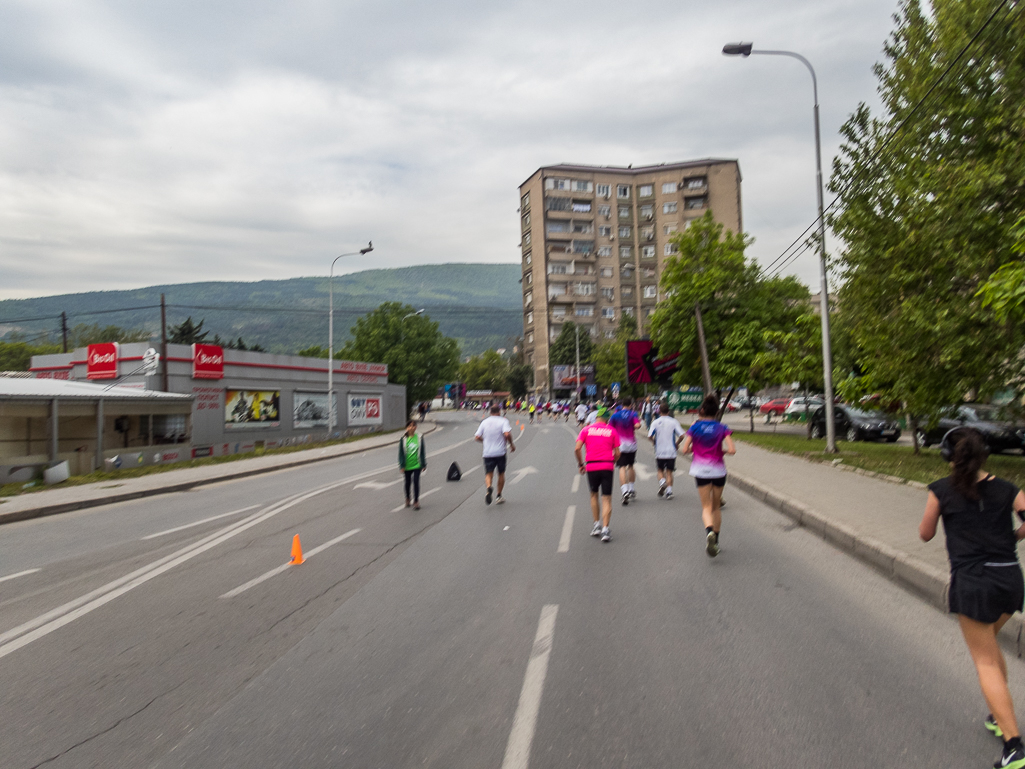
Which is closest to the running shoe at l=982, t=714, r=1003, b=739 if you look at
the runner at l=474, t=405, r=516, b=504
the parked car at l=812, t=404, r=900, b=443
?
the runner at l=474, t=405, r=516, b=504

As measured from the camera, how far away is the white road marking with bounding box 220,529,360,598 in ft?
22.8

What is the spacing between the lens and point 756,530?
31.9 ft

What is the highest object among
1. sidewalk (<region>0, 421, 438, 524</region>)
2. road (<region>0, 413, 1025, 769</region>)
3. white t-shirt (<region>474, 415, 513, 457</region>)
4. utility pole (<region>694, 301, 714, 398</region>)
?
utility pole (<region>694, 301, 714, 398</region>)

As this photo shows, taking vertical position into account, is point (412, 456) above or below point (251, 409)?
below

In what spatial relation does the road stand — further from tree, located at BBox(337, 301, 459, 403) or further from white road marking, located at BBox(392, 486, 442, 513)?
tree, located at BBox(337, 301, 459, 403)

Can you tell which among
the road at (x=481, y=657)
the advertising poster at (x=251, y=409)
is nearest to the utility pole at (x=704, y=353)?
the road at (x=481, y=657)

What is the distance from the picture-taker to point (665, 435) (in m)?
12.5

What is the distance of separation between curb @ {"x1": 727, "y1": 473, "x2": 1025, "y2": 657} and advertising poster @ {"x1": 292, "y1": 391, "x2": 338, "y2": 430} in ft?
112

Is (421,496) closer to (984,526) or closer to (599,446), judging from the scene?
(599,446)

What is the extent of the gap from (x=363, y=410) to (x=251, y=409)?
42.6ft

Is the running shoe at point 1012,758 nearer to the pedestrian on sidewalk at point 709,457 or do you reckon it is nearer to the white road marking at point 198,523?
the pedestrian on sidewalk at point 709,457

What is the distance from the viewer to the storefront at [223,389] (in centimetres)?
3222

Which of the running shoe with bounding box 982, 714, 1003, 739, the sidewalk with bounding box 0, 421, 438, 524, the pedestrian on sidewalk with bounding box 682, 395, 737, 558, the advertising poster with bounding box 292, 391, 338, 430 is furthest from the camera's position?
the advertising poster with bounding box 292, 391, 338, 430

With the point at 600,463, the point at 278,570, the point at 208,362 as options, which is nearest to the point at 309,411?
the point at 208,362
